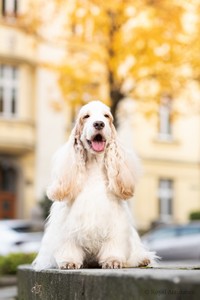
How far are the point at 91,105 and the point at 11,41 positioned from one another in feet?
90.0

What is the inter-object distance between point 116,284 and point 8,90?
2941cm

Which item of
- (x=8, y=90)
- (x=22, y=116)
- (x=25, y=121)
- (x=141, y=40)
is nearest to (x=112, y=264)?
(x=141, y=40)

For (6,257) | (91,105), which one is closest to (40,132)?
(6,257)

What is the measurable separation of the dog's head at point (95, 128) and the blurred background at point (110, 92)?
12724 millimetres

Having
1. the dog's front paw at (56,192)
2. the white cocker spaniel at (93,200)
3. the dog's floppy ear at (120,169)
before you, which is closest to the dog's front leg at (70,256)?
the white cocker spaniel at (93,200)

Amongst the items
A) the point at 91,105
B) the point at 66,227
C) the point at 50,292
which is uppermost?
the point at 91,105

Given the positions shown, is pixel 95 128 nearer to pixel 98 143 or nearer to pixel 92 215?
pixel 98 143

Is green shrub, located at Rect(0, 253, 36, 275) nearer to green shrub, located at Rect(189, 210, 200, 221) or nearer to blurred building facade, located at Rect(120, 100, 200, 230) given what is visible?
green shrub, located at Rect(189, 210, 200, 221)

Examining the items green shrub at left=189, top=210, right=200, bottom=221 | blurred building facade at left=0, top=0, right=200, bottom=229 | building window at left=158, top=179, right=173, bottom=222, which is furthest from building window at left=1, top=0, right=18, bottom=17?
green shrub at left=189, top=210, right=200, bottom=221

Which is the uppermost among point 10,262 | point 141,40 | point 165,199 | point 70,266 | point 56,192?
point 141,40

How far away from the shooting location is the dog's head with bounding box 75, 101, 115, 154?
19.2ft

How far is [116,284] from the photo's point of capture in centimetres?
421

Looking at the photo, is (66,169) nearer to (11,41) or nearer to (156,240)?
(156,240)

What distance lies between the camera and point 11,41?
3306cm
